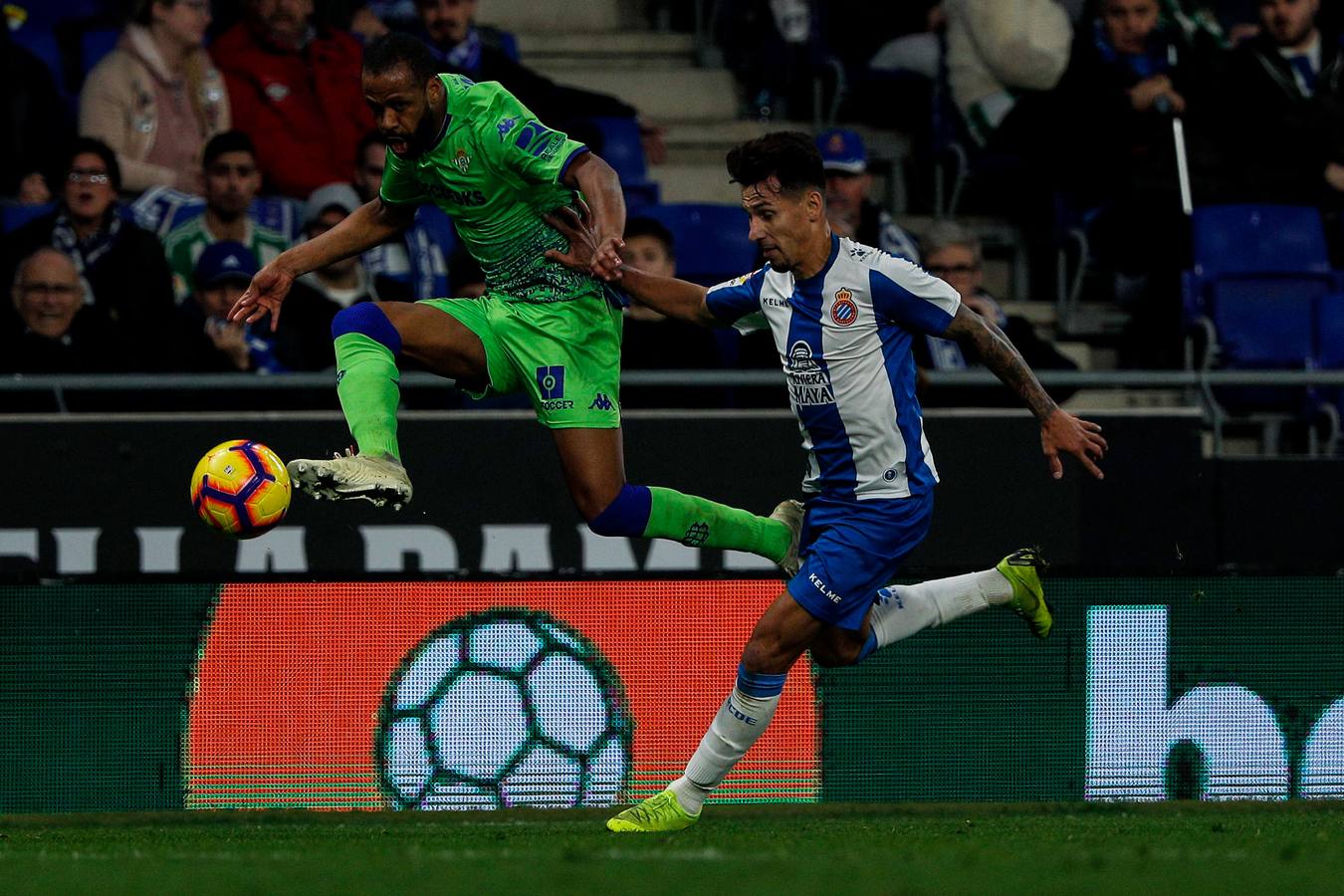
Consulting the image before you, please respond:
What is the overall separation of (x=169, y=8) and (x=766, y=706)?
19.8 feet

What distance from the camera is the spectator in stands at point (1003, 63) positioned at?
→ 1262 cm

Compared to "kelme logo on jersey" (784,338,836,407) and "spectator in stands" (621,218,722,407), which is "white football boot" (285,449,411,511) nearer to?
"kelme logo on jersey" (784,338,836,407)

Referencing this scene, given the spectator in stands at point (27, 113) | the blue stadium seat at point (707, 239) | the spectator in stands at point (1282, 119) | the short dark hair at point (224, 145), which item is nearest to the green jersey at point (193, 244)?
the short dark hair at point (224, 145)

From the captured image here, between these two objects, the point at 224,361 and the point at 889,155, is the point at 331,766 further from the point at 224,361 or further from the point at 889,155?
the point at 889,155

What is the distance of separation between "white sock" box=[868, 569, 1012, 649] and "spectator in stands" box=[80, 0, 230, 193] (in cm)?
525

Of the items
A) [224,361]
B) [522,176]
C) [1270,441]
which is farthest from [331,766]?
[1270,441]

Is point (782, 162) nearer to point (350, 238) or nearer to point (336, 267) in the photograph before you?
point (350, 238)

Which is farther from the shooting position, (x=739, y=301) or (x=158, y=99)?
(x=158, y=99)

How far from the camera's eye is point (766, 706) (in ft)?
23.7

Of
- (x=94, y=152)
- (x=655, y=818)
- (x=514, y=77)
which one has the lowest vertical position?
(x=655, y=818)

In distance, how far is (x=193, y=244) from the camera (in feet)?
34.6

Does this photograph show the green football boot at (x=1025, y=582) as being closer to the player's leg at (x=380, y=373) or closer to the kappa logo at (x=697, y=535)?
the kappa logo at (x=697, y=535)

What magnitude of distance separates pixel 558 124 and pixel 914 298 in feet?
17.1

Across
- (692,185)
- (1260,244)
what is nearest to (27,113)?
(692,185)
